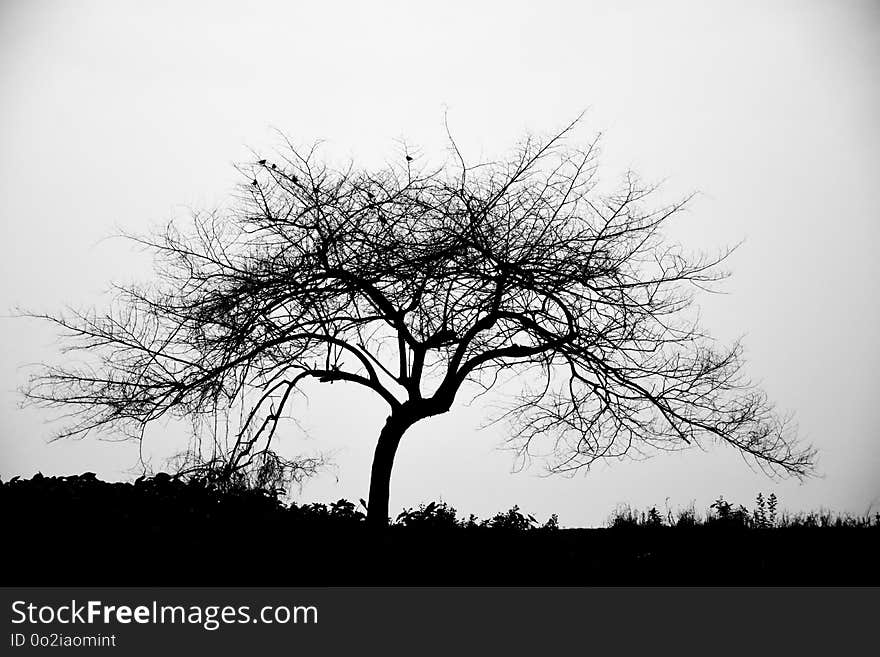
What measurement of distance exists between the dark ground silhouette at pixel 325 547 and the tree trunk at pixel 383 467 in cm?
30

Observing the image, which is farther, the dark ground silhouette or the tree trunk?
the tree trunk

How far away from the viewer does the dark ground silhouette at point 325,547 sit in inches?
288

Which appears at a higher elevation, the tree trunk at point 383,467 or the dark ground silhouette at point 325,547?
the tree trunk at point 383,467

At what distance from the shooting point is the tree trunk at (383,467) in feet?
33.7

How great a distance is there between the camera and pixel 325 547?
8250 mm

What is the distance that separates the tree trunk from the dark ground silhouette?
11.9 inches

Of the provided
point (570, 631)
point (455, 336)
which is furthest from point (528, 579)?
point (455, 336)

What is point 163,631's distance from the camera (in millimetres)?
6266

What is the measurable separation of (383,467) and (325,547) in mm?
2264

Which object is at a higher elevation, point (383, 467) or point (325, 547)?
point (383, 467)

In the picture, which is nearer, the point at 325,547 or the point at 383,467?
the point at 325,547

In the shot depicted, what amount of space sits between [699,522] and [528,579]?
13.4 ft

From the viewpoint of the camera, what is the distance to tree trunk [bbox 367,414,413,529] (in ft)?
33.7

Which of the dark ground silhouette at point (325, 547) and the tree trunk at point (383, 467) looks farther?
the tree trunk at point (383, 467)
